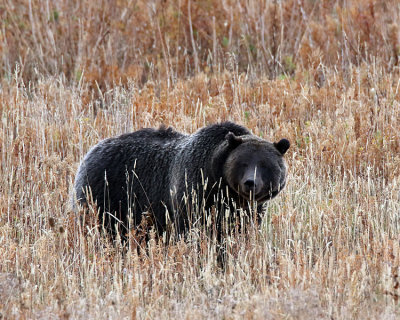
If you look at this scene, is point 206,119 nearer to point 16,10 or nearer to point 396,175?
point 396,175

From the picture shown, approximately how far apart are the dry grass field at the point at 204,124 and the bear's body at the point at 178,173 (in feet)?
1.07

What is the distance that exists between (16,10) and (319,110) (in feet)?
20.8

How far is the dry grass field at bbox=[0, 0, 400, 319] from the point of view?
4531 mm

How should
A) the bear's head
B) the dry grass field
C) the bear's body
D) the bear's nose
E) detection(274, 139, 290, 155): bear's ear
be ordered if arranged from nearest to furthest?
the dry grass field → the bear's nose → the bear's head → the bear's body → detection(274, 139, 290, 155): bear's ear

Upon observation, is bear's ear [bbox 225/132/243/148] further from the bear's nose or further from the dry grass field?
the dry grass field

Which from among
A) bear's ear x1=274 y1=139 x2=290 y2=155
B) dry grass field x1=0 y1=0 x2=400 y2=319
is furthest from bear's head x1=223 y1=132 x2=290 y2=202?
dry grass field x1=0 y1=0 x2=400 y2=319

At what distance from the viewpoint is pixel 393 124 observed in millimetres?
8102

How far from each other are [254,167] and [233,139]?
0.29 m

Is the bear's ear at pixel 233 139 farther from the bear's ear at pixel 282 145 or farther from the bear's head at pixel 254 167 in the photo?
the bear's ear at pixel 282 145

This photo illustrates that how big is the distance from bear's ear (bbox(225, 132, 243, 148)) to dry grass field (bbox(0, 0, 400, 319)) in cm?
73

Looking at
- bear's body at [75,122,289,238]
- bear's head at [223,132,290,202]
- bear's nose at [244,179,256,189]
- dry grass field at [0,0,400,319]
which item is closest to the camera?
dry grass field at [0,0,400,319]

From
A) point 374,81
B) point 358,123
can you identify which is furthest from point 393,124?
point 374,81

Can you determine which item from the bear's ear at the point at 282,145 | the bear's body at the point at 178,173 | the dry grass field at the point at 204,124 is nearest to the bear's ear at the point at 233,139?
the bear's body at the point at 178,173

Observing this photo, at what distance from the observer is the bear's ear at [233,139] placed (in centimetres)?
541
